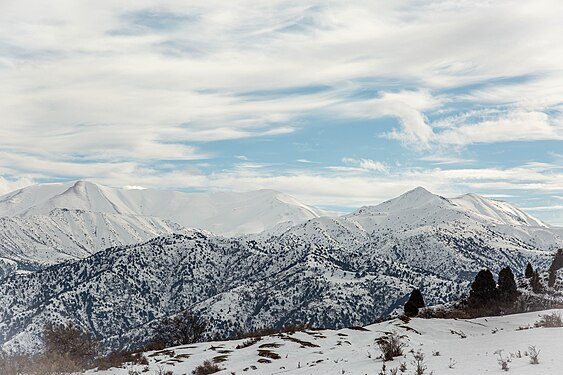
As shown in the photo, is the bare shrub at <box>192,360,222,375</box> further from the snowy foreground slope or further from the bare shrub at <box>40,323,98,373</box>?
the bare shrub at <box>40,323,98,373</box>

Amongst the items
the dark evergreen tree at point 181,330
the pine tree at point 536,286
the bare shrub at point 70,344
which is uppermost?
the bare shrub at point 70,344

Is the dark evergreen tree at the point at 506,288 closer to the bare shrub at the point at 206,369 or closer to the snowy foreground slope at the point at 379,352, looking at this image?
the snowy foreground slope at the point at 379,352

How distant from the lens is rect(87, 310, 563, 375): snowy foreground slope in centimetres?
1360

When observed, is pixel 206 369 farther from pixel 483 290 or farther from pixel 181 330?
pixel 483 290

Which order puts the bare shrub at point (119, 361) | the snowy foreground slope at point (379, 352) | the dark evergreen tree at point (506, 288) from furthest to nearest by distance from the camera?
the dark evergreen tree at point (506, 288) < the bare shrub at point (119, 361) < the snowy foreground slope at point (379, 352)

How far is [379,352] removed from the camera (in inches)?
809

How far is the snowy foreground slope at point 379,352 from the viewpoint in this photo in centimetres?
1360

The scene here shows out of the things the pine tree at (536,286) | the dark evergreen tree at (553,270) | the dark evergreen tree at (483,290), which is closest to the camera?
the dark evergreen tree at (483,290)

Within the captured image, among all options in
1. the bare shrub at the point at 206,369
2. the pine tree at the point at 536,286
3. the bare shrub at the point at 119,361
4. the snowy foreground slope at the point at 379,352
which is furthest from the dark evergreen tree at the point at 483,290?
the bare shrub at the point at 206,369

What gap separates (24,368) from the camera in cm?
2630

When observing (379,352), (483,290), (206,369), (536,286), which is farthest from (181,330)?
(536,286)

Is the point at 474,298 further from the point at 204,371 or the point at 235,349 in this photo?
the point at 204,371

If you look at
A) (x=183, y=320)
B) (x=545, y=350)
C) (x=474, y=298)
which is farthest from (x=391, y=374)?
(x=474, y=298)

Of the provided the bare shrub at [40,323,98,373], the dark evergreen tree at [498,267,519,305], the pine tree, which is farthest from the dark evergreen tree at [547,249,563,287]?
the bare shrub at [40,323,98,373]
